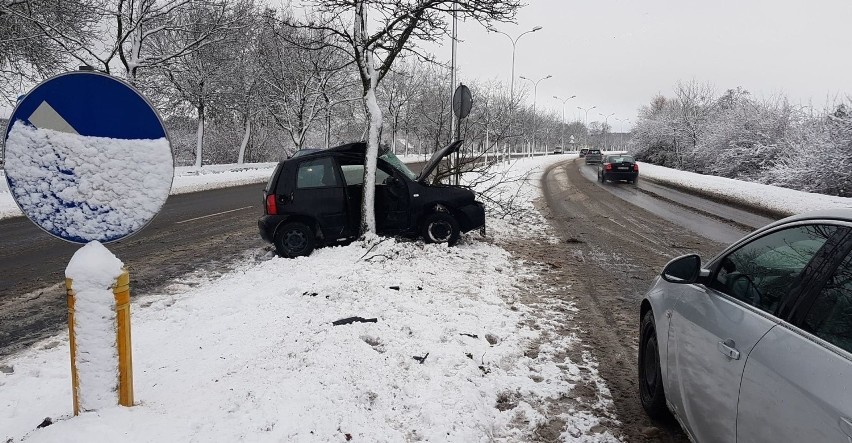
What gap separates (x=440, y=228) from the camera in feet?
27.8

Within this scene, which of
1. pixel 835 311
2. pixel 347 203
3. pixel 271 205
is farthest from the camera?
pixel 347 203

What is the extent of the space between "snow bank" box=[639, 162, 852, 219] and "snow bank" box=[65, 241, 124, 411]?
39.3ft

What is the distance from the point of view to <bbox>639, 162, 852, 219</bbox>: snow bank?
14531 millimetres

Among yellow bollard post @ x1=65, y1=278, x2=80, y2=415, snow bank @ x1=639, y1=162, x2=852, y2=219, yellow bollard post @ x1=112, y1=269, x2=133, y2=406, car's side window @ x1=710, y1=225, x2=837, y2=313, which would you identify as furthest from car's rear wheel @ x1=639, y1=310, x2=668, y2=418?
snow bank @ x1=639, y1=162, x2=852, y2=219

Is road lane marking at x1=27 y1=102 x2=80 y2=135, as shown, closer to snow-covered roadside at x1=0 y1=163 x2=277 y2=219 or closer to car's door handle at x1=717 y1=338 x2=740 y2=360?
car's door handle at x1=717 y1=338 x2=740 y2=360

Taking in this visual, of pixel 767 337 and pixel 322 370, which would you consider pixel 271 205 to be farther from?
pixel 767 337

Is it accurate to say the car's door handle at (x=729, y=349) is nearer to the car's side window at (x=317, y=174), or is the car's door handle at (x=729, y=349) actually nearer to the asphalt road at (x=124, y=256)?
the asphalt road at (x=124, y=256)

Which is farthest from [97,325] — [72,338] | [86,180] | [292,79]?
[292,79]

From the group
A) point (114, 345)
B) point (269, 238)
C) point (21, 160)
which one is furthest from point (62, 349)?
point (269, 238)

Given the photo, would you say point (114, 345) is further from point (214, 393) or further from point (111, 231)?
point (214, 393)

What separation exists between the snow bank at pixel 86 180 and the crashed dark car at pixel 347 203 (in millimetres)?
5132

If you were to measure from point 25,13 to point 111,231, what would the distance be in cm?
1670

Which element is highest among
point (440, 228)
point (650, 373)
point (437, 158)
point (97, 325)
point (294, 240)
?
point (437, 158)

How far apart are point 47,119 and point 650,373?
385cm
